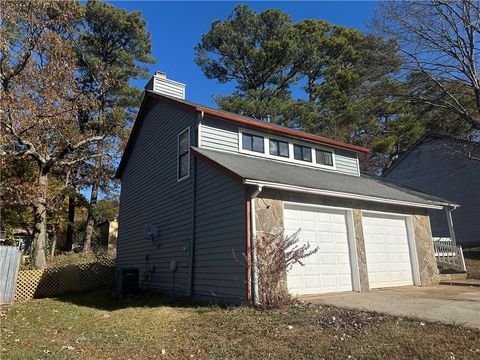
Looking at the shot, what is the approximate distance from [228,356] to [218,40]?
1106 inches

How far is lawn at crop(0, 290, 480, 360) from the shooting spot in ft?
16.5

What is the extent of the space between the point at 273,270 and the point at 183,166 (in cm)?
513

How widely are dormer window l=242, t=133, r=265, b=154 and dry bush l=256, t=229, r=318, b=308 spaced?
15.0ft

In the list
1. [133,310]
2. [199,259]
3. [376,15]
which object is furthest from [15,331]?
[376,15]

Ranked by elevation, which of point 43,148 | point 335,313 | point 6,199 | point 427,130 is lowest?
point 335,313

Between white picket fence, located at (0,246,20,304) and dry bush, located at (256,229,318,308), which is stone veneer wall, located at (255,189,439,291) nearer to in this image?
dry bush, located at (256,229,318,308)

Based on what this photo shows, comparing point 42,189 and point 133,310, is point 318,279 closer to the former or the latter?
point 133,310

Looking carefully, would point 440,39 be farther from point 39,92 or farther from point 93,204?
point 93,204

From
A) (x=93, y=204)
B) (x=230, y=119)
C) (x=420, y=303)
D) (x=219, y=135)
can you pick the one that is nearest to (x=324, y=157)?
(x=230, y=119)

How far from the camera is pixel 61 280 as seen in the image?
1405 cm

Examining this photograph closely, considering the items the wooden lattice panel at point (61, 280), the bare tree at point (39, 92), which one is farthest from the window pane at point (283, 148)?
the bare tree at point (39, 92)

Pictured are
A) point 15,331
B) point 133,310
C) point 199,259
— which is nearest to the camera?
point 15,331

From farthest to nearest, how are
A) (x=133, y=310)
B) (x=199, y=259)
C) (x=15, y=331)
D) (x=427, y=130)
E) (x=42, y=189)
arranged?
1. (x=427, y=130)
2. (x=42, y=189)
3. (x=199, y=259)
4. (x=133, y=310)
5. (x=15, y=331)

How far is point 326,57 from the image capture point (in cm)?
3031
